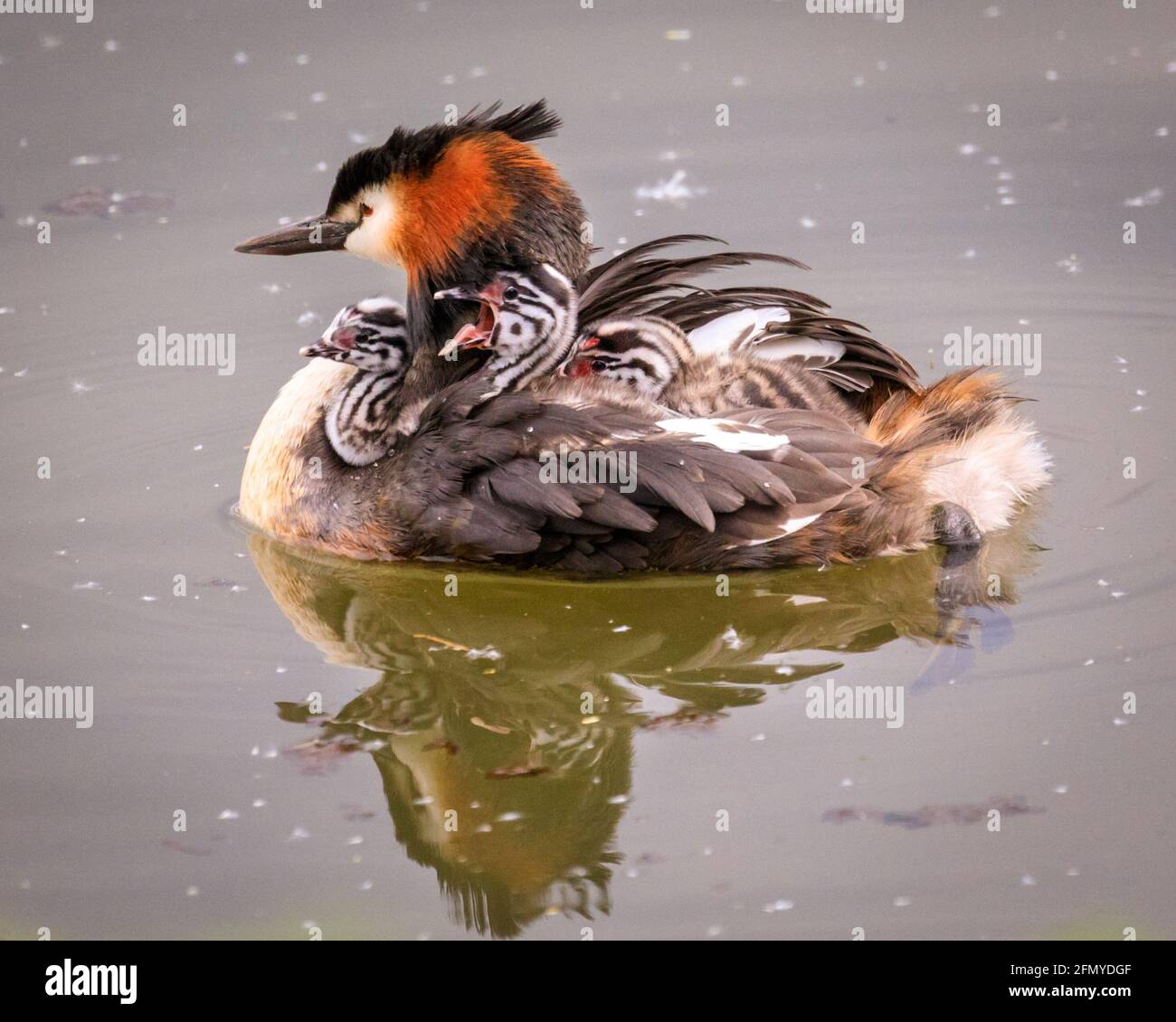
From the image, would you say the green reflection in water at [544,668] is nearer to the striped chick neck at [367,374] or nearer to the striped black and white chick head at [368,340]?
the striped chick neck at [367,374]

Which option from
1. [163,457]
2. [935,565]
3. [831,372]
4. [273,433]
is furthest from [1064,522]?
[163,457]

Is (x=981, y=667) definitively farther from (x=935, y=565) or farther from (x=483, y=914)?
(x=483, y=914)

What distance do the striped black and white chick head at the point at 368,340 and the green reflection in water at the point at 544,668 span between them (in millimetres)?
584

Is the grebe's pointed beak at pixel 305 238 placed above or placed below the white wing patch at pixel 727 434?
above

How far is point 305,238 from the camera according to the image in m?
5.98

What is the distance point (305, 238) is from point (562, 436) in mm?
1115

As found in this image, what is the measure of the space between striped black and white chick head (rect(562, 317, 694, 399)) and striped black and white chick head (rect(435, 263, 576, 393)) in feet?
0.30

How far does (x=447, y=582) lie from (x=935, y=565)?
4.55ft

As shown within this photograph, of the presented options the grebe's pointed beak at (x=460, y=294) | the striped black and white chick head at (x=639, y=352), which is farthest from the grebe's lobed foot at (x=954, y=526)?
the grebe's pointed beak at (x=460, y=294)

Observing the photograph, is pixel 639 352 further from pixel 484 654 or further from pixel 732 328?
pixel 484 654

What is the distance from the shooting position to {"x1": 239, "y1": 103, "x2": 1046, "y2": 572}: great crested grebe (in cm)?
544

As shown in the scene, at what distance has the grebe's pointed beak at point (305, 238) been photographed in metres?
5.93

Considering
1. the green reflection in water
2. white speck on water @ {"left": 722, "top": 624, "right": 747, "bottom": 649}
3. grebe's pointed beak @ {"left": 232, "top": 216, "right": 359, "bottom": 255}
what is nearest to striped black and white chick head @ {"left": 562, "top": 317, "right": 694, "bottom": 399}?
the green reflection in water

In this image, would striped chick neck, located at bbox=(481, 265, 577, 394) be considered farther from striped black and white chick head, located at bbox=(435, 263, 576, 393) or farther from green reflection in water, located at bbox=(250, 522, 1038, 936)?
green reflection in water, located at bbox=(250, 522, 1038, 936)
